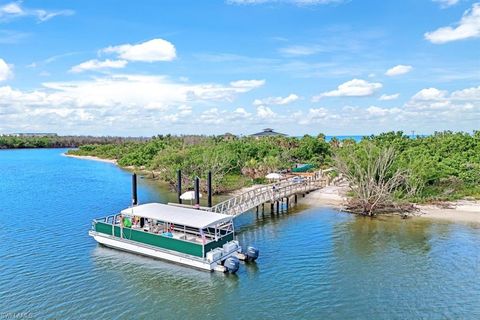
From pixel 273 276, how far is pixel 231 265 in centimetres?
238

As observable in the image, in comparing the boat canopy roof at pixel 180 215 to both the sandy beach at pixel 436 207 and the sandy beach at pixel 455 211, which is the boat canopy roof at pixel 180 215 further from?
the sandy beach at pixel 455 211

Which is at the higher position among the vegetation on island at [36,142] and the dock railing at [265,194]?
the vegetation on island at [36,142]

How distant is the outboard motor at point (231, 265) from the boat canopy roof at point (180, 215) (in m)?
2.24

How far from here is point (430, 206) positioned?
37.9 metres

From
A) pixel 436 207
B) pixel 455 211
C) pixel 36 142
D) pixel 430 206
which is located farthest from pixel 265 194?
pixel 36 142

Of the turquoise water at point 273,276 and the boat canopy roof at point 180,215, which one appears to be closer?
the turquoise water at point 273,276

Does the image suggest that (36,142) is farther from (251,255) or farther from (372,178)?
(251,255)

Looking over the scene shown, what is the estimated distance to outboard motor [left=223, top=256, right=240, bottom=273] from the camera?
21344mm

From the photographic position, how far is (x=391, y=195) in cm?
3581

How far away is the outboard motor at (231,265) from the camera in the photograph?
21344 millimetres

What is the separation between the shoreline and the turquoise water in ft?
9.71

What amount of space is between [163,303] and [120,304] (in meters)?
1.98

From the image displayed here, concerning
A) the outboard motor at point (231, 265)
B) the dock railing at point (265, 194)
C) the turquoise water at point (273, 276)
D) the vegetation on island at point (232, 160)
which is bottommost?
the turquoise water at point (273, 276)

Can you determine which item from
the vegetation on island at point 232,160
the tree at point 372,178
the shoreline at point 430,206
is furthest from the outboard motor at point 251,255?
the vegetation on island at point 232,160
